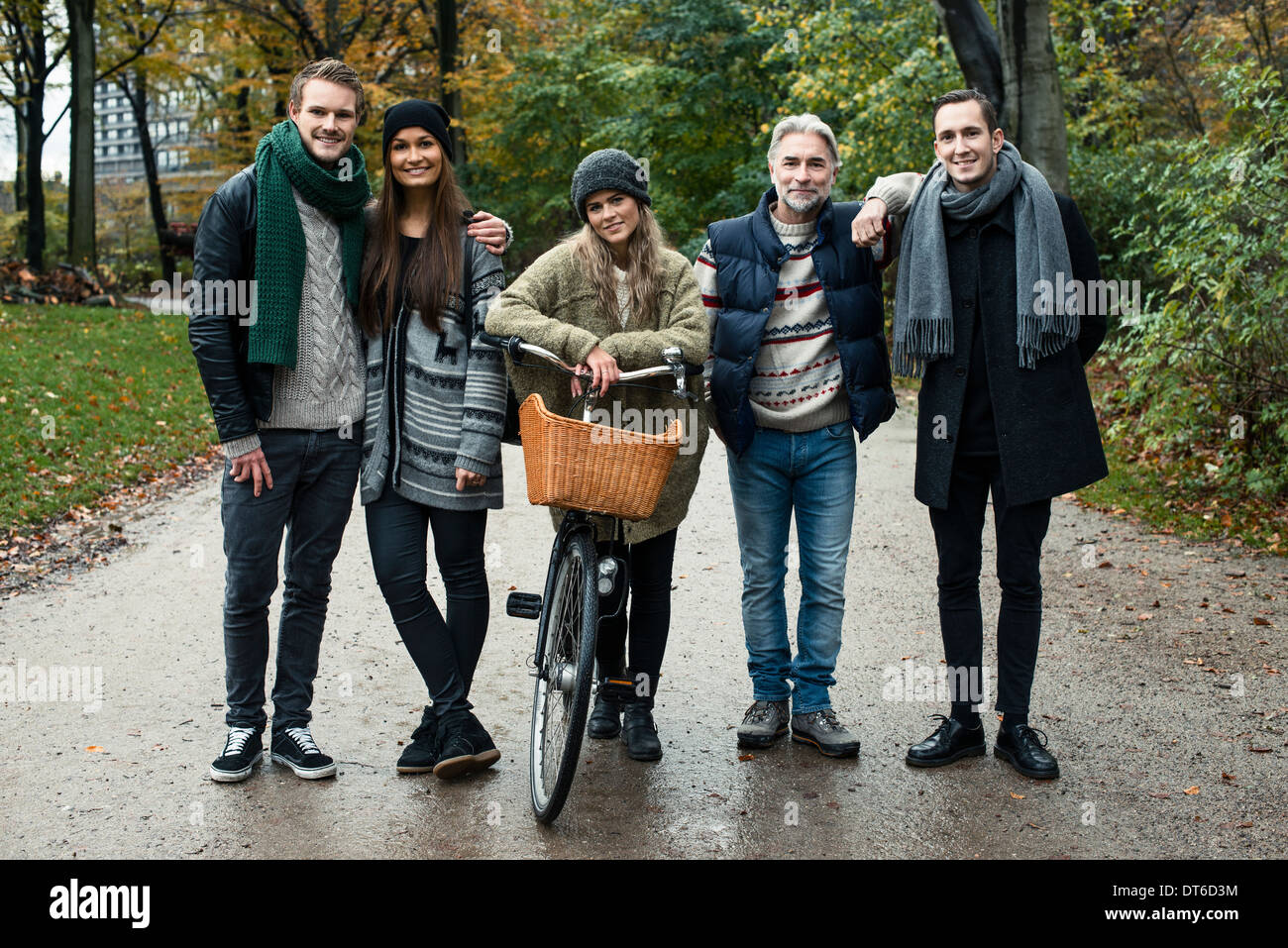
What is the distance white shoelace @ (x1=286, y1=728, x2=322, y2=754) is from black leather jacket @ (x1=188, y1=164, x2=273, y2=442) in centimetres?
109

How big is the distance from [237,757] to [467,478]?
1.26 metres

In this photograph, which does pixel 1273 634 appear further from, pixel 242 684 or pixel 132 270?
pixel 132 270

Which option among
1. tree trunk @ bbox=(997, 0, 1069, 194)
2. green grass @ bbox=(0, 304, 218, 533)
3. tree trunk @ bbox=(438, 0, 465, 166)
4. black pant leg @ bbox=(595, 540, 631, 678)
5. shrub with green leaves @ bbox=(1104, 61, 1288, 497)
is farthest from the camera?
tree trunk @ bbox=(438, 0, 465, 166)

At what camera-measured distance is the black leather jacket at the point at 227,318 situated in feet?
12.8

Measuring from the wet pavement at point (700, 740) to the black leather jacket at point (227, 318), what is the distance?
130 cm

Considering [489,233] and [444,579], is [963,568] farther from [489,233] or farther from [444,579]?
[489,233]

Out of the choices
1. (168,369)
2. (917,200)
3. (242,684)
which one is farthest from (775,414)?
(168,369)

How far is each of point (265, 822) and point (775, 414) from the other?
2.25m

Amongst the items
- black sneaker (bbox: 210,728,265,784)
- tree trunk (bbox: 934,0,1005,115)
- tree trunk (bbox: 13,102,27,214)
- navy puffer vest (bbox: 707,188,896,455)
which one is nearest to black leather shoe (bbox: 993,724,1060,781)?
navy puffer vest (bbox: 707,188,896,455)

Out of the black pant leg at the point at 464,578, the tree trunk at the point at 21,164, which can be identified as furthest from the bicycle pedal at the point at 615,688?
the tree trunk at the point at 21,164

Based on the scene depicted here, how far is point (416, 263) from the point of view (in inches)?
160

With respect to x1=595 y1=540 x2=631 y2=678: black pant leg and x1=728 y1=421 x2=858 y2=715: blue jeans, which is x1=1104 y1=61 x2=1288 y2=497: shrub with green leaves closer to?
x1=728 y1=421 x2=858 y2=715: blue jeans

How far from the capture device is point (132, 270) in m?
31.0

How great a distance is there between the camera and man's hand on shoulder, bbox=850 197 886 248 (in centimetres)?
418
